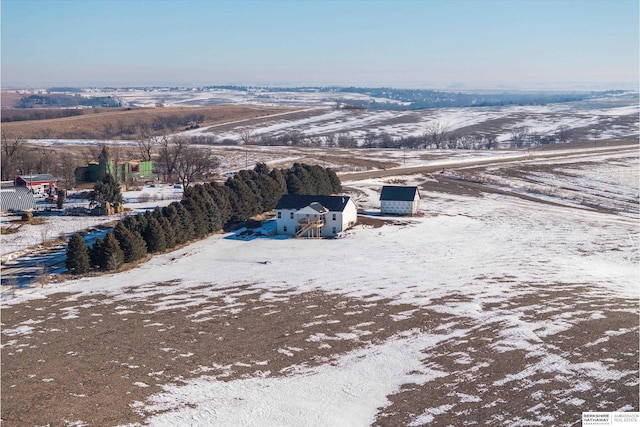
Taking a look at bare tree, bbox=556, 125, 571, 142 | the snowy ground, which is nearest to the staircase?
the snowy ground

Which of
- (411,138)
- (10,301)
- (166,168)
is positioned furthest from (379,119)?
(10,301)

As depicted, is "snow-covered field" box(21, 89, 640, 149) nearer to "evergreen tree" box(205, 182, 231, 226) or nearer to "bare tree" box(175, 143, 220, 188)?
"bare tree" box(175, 143, 220, 188)

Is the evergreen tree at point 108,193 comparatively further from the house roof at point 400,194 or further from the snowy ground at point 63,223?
the house roof at point 400,194

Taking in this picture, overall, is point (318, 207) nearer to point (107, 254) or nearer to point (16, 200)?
point (107, 254)

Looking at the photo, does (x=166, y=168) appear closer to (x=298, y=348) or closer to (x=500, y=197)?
(x=500, y=197)

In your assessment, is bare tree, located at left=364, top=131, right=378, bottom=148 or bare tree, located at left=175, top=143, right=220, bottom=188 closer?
bare tree, located at left=175, top=143, right=220, bottom=188

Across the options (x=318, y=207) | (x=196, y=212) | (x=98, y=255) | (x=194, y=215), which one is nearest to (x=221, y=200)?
(x=196, y=212)
